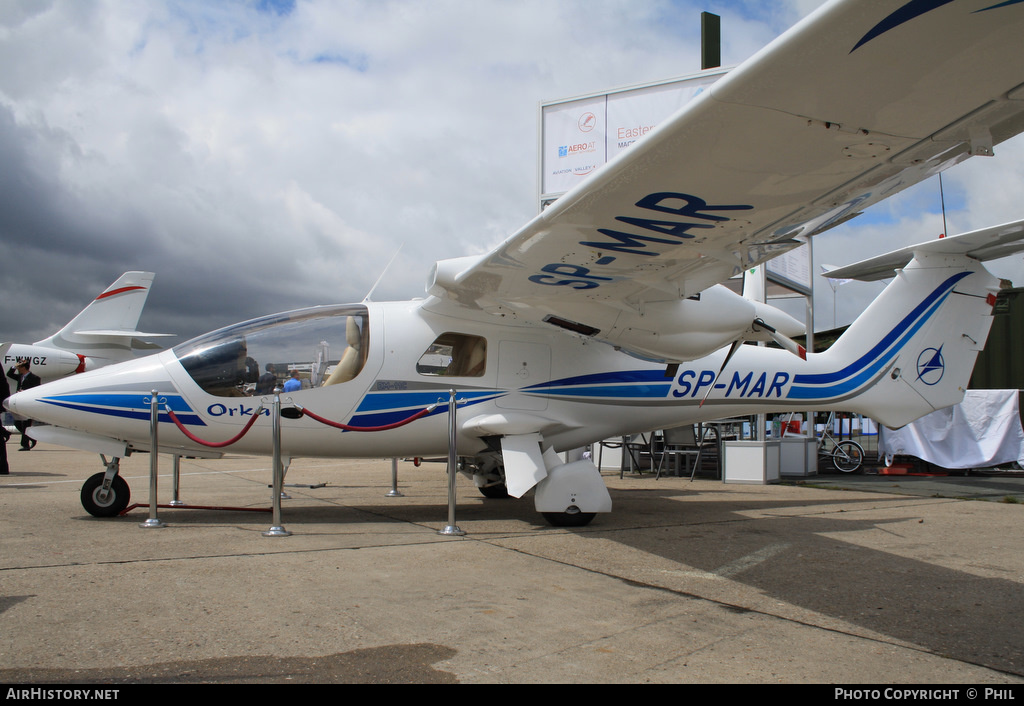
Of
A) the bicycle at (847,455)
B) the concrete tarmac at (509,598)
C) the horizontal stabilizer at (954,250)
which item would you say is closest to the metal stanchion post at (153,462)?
the concrete tarmac at (509,598)

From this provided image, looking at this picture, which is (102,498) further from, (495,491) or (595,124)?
(595,124)

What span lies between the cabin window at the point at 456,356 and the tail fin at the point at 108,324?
23.1 metres

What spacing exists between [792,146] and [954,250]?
572 centimetres

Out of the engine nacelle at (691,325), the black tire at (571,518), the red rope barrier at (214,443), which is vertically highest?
the engine nacelle at (691,325)

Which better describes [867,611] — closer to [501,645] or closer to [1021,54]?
[501,645]

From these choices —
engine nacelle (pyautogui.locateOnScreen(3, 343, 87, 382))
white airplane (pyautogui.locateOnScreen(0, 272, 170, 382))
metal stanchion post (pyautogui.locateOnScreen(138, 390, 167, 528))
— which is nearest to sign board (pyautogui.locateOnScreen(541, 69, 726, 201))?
metal stanchion post (pyautogui.locateOnScreen(138, 390, 167, 528))

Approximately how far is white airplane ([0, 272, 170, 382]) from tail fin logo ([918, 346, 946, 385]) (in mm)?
25884

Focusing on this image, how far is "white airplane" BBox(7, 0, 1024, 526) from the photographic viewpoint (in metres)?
2.60

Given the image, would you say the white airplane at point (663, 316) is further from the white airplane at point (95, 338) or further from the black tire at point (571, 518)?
the white airplane at point (95, 338)

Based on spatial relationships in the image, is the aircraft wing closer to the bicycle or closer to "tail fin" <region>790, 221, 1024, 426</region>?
"tail fin" <region>790, 221, 1024, 426</region>

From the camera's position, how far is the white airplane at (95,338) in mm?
25797

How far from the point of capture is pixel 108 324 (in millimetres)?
26312
